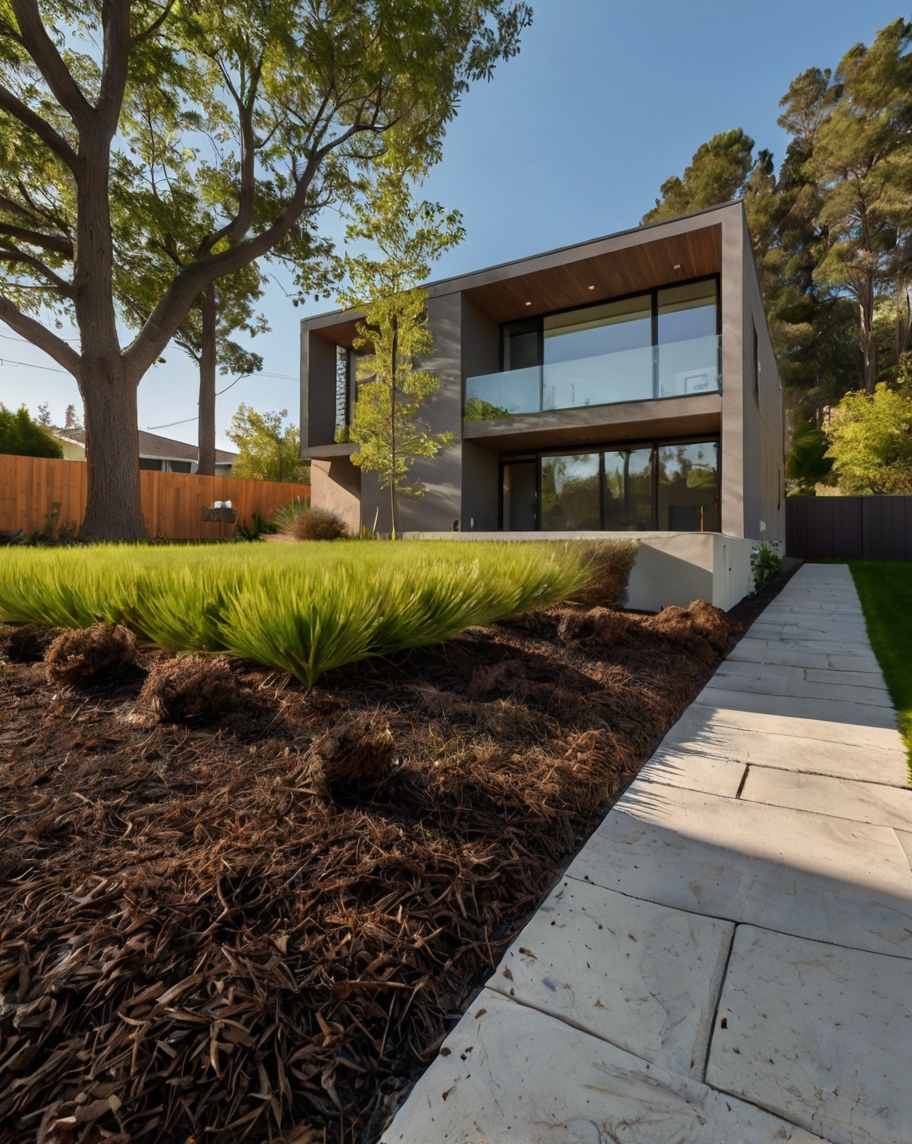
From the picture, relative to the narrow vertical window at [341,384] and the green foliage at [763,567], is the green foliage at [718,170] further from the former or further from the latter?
the green foliage at [763,567]

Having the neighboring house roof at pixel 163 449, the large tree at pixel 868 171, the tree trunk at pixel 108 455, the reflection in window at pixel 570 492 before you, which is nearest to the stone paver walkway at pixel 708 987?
the reflection in window at pixel 570 492

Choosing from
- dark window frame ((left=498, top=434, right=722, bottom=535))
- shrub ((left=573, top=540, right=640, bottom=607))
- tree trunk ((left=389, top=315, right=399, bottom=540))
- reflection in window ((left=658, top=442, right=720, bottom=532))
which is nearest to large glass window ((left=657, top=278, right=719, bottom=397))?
dark window frame ((left=498, top=434, right=722, bottom=535))

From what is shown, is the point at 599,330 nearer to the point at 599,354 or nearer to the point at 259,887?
the point at 599,354

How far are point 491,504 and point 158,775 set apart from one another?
398 inches

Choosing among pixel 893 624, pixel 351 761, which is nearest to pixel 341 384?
pixel 893 624

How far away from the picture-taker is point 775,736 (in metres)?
2.71

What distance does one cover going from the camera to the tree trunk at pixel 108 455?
8.35 meters

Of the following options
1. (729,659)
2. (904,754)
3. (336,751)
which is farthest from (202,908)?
(729,659)

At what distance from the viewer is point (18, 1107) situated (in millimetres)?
760

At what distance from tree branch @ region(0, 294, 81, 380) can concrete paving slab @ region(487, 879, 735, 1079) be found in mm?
10316

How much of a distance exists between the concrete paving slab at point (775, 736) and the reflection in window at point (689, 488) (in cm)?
719

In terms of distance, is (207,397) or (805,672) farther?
(207,397)

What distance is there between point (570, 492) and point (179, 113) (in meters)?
11.7

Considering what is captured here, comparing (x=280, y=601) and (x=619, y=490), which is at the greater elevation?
(x=619, y=490)
